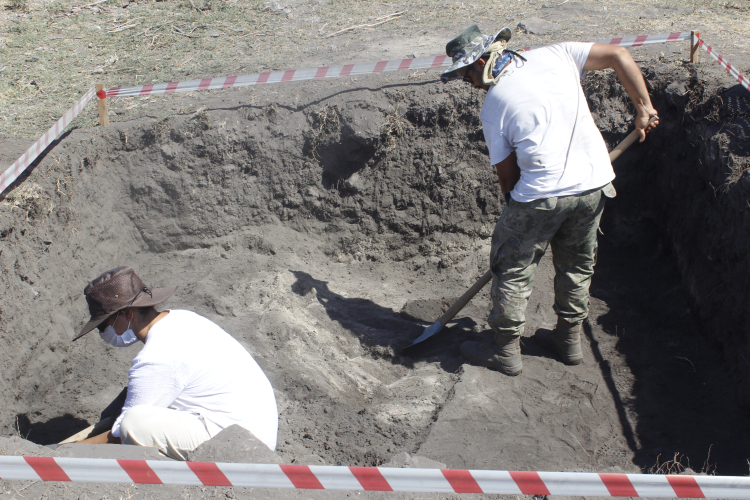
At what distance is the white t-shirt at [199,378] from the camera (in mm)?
2529

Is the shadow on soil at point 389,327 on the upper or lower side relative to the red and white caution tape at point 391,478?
lower

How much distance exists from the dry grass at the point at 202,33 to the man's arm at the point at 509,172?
360 cm

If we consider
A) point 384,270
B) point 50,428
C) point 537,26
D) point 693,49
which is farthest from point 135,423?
point 537,26

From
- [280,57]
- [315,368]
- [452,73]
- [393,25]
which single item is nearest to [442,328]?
[315,368]

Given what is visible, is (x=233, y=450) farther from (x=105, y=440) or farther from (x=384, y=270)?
(x=384, y=270)

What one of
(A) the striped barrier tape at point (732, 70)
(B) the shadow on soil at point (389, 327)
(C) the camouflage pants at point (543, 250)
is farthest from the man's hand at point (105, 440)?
(A) the striped barrier tape at point (732, 70)

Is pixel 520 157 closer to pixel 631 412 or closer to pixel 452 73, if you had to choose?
pixel 452 73

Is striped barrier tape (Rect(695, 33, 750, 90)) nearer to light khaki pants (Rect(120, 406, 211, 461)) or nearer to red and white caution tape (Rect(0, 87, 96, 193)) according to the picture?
light khaki pants (Rect(120, 406, 211, 461))

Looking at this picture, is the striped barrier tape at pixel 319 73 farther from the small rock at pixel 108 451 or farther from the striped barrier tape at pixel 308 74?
the small rock at pixel 108 451

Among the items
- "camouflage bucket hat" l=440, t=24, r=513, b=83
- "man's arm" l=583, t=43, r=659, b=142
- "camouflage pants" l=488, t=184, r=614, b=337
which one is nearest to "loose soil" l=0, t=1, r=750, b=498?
"camouflage pants" l=488, t=184, r=614, b=337

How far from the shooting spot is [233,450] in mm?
2438

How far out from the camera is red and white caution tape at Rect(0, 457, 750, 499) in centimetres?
202

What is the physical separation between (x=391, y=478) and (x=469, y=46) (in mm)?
2486

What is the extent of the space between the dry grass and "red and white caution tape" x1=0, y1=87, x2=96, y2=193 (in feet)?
0.63
